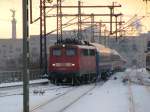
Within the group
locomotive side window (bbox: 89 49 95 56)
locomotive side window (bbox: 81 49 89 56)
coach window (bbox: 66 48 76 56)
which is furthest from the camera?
locomotive side window (bbox: 89 49 95 56)

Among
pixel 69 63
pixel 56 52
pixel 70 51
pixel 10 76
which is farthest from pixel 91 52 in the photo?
pixel 10 76

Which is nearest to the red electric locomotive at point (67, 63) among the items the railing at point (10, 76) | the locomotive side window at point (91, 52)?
the locomotive side window at point (91, 52)

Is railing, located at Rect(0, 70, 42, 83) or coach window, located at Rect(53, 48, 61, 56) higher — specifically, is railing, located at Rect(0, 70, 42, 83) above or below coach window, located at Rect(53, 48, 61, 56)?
below

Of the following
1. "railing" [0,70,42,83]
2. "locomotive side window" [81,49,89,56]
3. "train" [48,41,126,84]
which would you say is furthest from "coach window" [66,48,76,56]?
"railing" [0,70,42,83]

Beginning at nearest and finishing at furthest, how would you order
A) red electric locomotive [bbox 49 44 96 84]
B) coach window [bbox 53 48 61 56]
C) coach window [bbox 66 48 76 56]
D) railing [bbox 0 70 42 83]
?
railing [bbox 0 70 42 83] < red electric locomotive [bbox 49 44 96 84] < coach window [bbox 66 48 76 56] < coach window [bbox 53 48 61 56]

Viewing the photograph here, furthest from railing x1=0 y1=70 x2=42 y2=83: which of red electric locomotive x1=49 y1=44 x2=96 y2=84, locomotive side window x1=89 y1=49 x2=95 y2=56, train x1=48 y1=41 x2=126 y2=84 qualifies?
locomotive side window x1=89 y1=49 x2=95 y2=56

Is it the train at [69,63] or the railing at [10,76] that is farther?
the train at [69,63]

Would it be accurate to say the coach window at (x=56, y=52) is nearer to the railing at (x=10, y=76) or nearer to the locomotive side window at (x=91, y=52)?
the railing at (x=10, y=76)

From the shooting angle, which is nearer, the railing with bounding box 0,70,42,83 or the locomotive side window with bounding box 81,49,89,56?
the railing with bounding box 0,70,42,83

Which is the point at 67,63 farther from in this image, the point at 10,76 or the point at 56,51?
the point at 10,76

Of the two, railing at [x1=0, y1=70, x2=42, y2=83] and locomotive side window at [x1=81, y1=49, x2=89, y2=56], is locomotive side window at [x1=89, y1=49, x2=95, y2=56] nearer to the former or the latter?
locomotive side window at [x1=81, y1=49, x2=89, y2=56]

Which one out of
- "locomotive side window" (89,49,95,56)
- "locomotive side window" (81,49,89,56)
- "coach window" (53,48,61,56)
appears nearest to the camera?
"coach window" (53,48,61,56)

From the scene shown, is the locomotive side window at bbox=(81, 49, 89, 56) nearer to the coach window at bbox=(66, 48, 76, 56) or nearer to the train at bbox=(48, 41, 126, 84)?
the train at bbox=(48, 41, 126, 84)

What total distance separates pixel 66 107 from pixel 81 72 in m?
20.8
